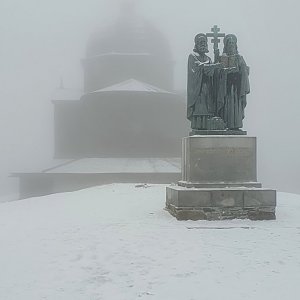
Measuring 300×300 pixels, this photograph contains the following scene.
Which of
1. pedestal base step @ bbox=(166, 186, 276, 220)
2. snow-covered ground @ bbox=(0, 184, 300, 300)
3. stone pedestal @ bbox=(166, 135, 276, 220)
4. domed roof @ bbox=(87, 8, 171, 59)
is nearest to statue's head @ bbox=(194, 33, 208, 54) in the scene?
stone pedestal @ bbox=(166, 135, 276, 220)

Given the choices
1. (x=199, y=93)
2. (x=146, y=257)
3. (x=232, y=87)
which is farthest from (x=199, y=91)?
(x=146, y=257)

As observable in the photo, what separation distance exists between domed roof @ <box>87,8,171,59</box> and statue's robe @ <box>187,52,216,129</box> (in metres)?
28.2

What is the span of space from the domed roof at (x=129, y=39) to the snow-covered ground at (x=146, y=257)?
96.1 ft

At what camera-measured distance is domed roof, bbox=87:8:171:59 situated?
37.1 meters

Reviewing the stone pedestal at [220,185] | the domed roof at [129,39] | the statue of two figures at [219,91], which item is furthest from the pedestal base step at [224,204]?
the domed roof at [129,39]

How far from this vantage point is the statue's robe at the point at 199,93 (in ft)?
29.7

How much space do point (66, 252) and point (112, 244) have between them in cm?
68

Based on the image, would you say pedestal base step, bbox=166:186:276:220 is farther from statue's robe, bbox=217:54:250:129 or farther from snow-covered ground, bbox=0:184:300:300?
statue's robe, bbox=217:54:250:129

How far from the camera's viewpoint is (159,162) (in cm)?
3209

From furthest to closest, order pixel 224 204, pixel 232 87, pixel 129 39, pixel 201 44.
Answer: pixel 129 39, pixel 201 44, pixel 232 87, pixel 224 204

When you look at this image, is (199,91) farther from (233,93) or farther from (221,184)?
(221,184)

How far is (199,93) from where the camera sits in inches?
358

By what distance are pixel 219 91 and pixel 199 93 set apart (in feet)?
1.25

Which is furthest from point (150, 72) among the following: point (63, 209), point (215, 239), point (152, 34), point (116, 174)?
point (215, 239)
